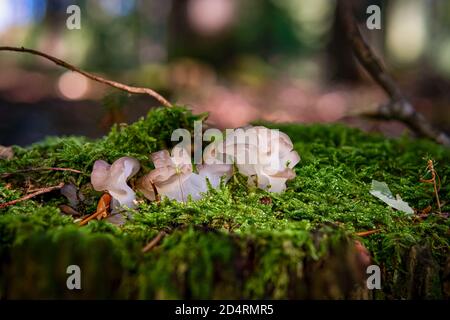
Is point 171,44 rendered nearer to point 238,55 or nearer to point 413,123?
point 238,55

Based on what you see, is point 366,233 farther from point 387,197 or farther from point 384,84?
point 384,84

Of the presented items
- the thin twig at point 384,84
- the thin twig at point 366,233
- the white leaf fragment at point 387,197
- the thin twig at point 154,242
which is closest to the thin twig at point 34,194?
the thin twig at point 154,242

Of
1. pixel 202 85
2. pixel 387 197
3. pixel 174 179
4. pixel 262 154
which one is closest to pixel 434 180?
pixel 387 197

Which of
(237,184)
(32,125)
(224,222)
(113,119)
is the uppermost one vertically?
(32,125)

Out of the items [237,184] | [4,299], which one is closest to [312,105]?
[237,184]

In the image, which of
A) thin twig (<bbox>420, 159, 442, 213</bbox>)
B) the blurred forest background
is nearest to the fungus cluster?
thin twig (<bbox>420, 159, 442, 213</bbox>)

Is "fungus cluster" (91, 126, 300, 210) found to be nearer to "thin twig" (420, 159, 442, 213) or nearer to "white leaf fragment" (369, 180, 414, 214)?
"white leaf fragment" (369, 180, 414, 214)

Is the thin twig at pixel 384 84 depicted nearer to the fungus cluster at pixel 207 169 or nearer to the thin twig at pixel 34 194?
the fungus cluster at pixel 207 169
